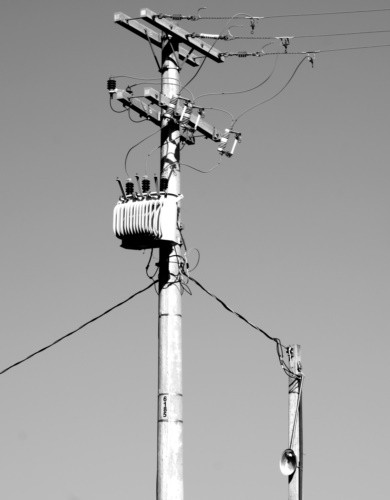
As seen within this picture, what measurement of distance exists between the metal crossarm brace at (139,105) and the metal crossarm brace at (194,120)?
0.13m

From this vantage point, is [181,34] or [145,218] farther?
[181,34]

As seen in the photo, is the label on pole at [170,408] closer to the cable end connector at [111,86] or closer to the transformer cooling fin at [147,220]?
the transformer cooling fin at [147,220]

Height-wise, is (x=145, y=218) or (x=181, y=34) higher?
(x=181, y=34)

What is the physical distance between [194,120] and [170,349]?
316 cm

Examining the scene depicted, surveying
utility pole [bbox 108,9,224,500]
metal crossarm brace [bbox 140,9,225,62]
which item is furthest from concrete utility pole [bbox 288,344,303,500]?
metal crossarm brace [bbox 140,9,225,62]

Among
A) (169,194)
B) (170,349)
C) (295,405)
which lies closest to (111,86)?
(169,194)

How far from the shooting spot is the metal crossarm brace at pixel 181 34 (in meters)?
16.9

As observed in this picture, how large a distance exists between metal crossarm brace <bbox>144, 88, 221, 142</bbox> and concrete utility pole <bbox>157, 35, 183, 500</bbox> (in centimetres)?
18

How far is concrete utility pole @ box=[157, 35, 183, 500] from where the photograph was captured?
15.5m

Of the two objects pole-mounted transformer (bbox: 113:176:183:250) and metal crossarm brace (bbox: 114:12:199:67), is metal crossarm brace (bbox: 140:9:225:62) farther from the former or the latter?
pole-mounted transformer (bbox: 113:176:183:250)

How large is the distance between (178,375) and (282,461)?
2488 mm

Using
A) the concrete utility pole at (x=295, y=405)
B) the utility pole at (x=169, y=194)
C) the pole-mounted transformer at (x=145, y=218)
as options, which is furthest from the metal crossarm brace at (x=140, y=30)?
the concrete utility pole at (x=295, y=405)

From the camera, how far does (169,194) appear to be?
16500mm

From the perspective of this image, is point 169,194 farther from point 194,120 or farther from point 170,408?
point 170,408
